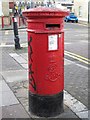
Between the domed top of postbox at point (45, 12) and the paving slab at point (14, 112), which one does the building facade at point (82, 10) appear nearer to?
the paving slab at point (14, 112)

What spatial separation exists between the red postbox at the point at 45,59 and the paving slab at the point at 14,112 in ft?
0.52

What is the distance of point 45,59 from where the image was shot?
475 cm

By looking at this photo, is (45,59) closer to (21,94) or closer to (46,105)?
(46,105)

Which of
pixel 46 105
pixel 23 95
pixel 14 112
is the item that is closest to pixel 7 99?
pixel 23 95

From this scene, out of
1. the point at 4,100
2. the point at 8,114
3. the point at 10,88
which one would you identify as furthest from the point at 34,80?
the point at 10,88

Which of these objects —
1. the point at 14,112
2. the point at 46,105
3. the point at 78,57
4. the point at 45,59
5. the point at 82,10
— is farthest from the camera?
the point at 82,10

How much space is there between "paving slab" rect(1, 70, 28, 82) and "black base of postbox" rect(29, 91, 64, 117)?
2.32 m

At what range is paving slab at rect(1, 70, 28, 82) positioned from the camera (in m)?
7.30

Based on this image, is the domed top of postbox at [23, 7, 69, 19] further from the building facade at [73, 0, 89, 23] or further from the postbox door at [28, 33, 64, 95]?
the building facade at [73, 0, 89, 23]

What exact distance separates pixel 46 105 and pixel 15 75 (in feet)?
9.86

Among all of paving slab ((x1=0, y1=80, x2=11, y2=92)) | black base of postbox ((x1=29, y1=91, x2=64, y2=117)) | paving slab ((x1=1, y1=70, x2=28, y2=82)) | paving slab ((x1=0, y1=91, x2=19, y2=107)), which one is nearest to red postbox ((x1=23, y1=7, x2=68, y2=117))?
black base of postbox ((x1=29, y1=91, x2=64, y2=117))

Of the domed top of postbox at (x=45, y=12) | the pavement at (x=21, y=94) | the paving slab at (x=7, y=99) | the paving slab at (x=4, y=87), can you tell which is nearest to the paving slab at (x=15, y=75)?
the pavement at (x=21, y=94)

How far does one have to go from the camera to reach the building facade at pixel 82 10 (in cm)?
4051

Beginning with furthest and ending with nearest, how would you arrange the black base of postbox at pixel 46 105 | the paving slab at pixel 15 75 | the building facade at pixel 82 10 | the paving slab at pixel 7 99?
the building facade at pixel 82 10 → the paving slab at pixel 15 75 → the paving slab at pixel 7 99 → the black base of postbox at pixel 46 105
